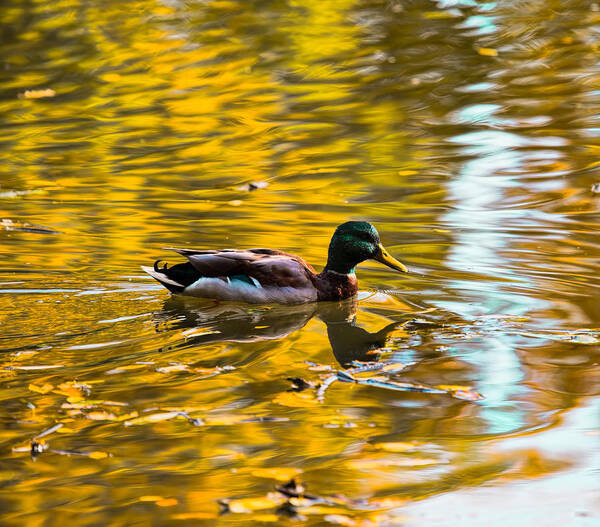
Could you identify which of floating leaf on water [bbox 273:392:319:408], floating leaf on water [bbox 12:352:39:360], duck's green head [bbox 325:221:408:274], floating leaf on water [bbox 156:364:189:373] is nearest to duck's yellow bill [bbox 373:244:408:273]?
duck's green head [bbox 325:221:408:274]

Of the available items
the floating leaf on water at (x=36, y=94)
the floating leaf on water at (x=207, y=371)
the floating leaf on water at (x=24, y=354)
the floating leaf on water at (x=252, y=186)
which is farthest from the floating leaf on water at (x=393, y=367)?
the floating leaf on water at (x=36, y=94)

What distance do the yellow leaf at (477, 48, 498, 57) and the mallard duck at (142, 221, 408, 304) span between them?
11.4m

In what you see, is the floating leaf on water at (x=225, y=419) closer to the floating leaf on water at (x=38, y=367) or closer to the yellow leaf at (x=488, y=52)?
the floating leaf on water at (x=38, y=367)

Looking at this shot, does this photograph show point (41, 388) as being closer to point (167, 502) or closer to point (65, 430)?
point (65, 430)

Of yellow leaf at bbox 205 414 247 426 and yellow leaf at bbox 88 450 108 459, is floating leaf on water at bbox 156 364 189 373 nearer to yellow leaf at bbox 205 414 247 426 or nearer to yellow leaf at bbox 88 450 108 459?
yellow leaf at bbox 205 414 247 426

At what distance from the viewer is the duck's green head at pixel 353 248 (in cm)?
823

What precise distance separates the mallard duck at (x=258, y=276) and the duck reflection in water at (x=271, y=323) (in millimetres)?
96

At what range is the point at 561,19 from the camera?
67.8ft

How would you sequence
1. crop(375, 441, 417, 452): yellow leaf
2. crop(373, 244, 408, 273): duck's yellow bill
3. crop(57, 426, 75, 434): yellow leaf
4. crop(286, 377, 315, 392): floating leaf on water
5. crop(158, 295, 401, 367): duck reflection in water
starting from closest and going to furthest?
crop(375, 441, 417, 452): yellow leaf → crop(57, 426, 75, 434): yellow leaf → crop(286, 377, 315, 392): floating leaf on water → crop(158, 295, 401, 367): duck reflection in water → crop(373, 244, 408, 273): duck's yellow bill

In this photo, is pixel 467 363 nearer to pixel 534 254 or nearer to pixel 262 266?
pixel 262 266

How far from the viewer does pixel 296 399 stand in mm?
5699

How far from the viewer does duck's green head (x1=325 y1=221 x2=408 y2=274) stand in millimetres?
8227

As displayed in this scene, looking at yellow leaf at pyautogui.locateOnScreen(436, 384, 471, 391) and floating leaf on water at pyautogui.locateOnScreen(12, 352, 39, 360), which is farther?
floating leaf on water at pyautogui.locateOnScreen(12, 352, 39, 360)

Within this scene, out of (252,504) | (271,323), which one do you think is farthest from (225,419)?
(271,323)
